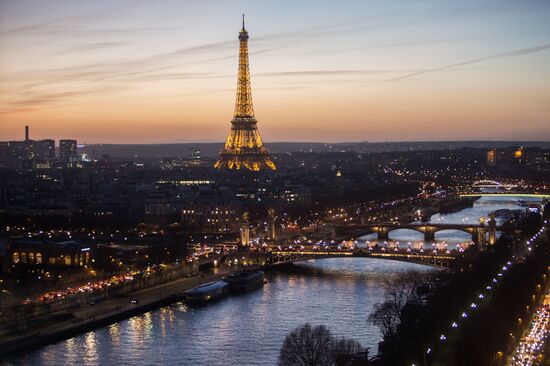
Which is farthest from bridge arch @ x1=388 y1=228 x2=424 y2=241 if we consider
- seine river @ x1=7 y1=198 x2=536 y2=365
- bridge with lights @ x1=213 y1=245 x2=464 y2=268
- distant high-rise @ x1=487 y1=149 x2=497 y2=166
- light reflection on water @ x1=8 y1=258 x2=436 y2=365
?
distant high-rise @ x1=487 y1=149 x2=497 y2=166

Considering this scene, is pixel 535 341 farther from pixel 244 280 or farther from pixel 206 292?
pixel 244 280

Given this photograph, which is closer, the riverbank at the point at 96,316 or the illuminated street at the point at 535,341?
the illuminated street at the point at 535,341

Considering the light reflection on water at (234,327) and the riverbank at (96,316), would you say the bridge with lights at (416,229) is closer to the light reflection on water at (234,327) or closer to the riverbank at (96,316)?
the light reflection on water at (234,327)

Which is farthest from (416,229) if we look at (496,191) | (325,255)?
(496,191)

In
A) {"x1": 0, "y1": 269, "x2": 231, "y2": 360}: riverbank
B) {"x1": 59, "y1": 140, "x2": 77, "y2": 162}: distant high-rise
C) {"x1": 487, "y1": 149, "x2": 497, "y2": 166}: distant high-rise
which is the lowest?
{"x1": 0, "y1": 269, "x2": 231, "y2": 360}: riverbank

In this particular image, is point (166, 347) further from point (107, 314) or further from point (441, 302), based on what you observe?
point (441, 302)

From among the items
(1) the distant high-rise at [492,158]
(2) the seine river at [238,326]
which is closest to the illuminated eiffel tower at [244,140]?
(2) the seine river at [238,326]

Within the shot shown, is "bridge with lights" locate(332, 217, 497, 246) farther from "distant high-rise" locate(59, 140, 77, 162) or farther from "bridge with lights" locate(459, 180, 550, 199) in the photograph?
"distant high-rise" locate(59, 140, 77, 162)
